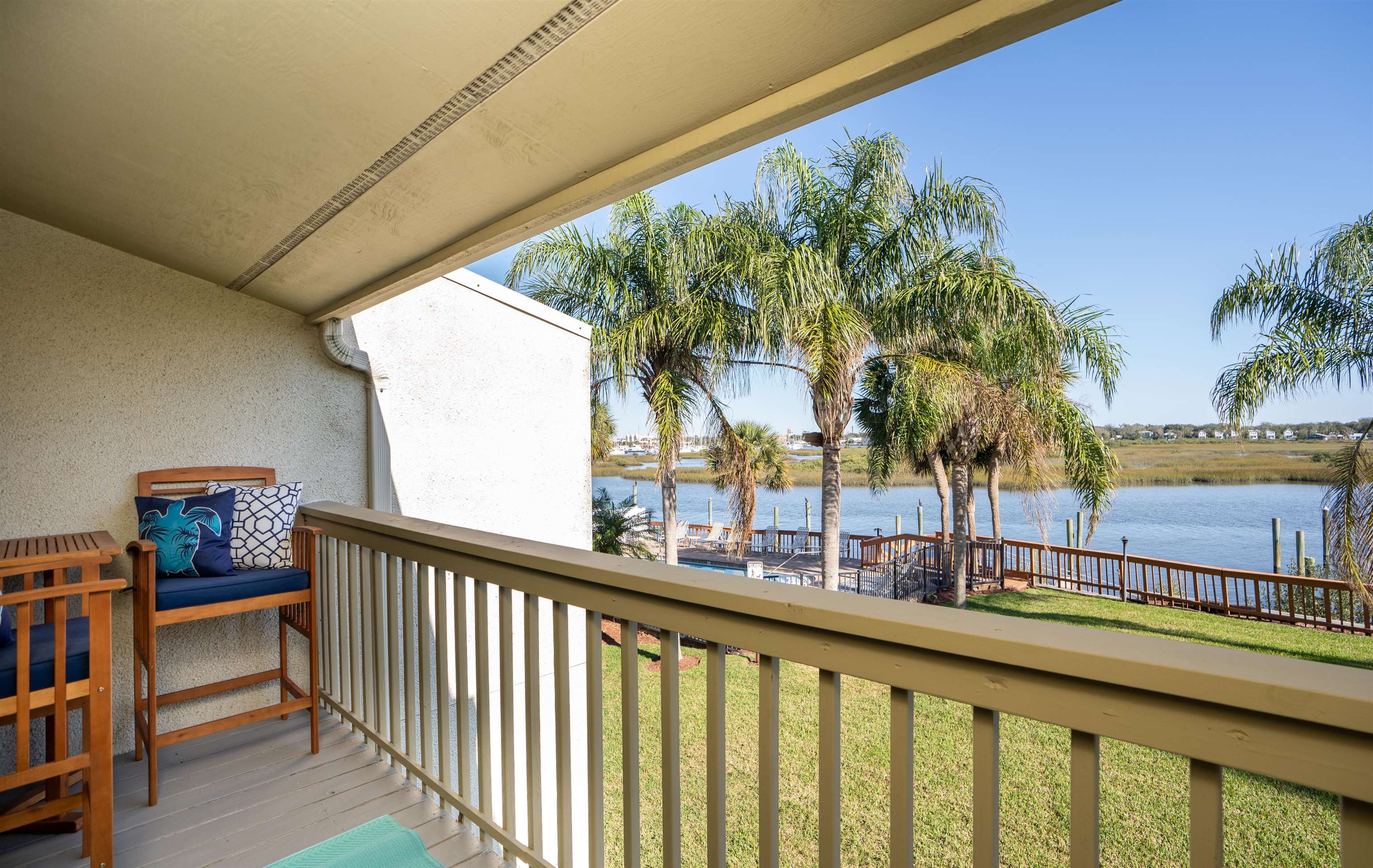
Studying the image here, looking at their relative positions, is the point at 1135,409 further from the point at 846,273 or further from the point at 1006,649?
the point at 1006,649

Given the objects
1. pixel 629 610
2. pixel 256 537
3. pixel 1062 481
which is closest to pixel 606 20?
pixel 629 610

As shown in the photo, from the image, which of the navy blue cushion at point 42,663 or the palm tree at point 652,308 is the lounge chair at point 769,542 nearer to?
the palm tree at point 652,308

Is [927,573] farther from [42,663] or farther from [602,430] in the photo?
[42,663]

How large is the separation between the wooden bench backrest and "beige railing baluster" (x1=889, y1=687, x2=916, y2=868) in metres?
2.99

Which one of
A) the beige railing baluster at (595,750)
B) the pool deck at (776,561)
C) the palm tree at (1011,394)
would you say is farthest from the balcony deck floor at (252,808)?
the pool deck at (776,561)

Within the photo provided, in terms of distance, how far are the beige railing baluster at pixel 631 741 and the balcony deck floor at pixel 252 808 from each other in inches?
22.9

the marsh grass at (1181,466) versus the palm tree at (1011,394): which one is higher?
the palm tree at (1011,394)

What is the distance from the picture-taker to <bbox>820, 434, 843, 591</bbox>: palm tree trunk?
10.6 m

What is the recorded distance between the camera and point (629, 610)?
4.10 feet

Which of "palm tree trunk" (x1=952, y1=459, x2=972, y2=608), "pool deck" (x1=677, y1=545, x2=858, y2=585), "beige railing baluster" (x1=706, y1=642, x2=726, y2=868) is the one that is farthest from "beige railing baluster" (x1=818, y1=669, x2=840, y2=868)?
"pool deck" (x1=677, y1=545, x2=858, y2=585)

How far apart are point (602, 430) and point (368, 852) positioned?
11218mm

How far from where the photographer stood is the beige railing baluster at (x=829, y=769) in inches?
37.1

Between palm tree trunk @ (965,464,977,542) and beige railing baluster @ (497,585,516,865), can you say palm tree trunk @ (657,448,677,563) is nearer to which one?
palm tree trunk @ (965,464,977,542)

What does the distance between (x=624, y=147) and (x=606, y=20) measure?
15.6 inches
